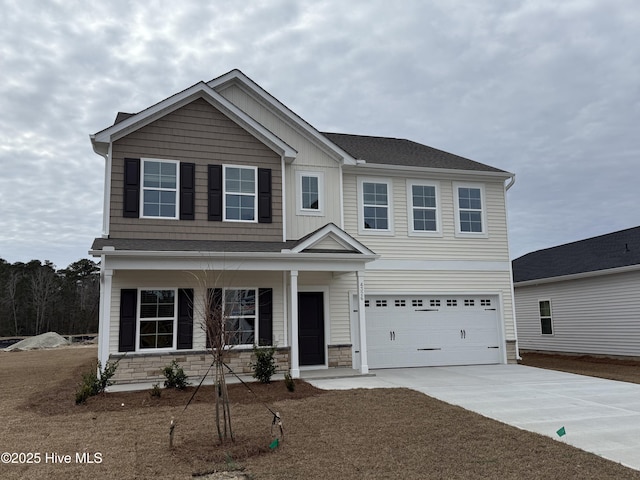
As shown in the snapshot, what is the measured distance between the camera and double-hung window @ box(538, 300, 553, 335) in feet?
64.6

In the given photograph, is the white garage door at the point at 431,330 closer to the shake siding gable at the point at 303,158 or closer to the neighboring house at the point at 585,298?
the shake siding gable at the point at 303,158

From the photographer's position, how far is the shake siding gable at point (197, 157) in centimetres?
1180

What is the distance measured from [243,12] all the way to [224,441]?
10331 mm

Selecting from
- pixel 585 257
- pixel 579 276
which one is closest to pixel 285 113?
pixel 579 276

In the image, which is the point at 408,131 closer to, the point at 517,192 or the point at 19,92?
the point at 517,192

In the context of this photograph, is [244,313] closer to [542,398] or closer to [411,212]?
[411,212]

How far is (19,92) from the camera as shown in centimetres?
1546

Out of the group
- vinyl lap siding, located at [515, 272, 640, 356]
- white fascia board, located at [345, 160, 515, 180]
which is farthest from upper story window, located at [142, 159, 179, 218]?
vinyl lap siding, located at [515, 272, 640, 356]

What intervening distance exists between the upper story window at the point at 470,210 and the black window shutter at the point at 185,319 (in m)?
8.37

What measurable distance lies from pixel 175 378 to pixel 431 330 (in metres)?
7.72

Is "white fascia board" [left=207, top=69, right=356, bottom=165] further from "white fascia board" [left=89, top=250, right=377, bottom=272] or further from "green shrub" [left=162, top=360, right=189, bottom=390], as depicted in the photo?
"green shrub" [left=162, top=360, right=189, bottom=390]

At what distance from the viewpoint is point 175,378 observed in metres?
10.4

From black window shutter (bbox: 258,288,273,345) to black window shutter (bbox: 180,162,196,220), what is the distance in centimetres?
265

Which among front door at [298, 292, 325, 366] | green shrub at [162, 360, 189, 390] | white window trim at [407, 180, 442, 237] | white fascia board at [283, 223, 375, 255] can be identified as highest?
white window trim at [407, 180, 442, 237]
